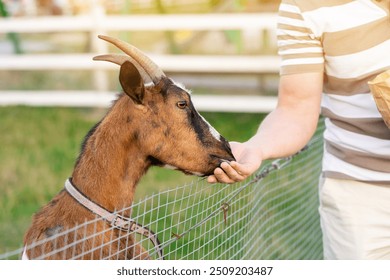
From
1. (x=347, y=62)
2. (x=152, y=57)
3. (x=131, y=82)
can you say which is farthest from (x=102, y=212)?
(x=152, y=57)

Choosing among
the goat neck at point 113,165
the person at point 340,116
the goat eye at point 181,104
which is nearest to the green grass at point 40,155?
the goat neck at point 113,165

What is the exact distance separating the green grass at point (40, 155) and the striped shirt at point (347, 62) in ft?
10.6

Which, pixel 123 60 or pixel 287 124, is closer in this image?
pixel 287 124

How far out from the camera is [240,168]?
2.70m

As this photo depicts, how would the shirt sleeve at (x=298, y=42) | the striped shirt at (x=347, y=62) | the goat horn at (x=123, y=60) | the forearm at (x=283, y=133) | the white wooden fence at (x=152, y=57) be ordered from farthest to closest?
1. the white wooden fence at (x=152, y=57)
2. the goat horn at (x=123, y=60)
3. the forearm at (x=283, y=133)
4. the shirt sleeve at (x=298, y=42)
5. the striped shirt at (x=347, y=62)

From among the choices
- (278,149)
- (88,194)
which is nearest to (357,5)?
(278,149)

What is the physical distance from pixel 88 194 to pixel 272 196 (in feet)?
7.88

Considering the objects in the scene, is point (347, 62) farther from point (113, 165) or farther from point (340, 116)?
point (113, 165)

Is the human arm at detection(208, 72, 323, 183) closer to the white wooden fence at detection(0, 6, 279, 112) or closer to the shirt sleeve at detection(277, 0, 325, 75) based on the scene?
the shirt sleeve at detection(277, 0, 325, 75)

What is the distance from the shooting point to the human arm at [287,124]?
2807 millimetres

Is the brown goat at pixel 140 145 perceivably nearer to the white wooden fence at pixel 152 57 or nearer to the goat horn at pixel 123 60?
the goat horn at pixel 123 60

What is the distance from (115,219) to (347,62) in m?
1.00

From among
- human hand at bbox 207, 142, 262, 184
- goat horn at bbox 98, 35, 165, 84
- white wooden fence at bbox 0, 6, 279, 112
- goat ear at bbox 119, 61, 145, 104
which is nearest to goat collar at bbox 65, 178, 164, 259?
human hand at bbox 207, 142, 262, 184
